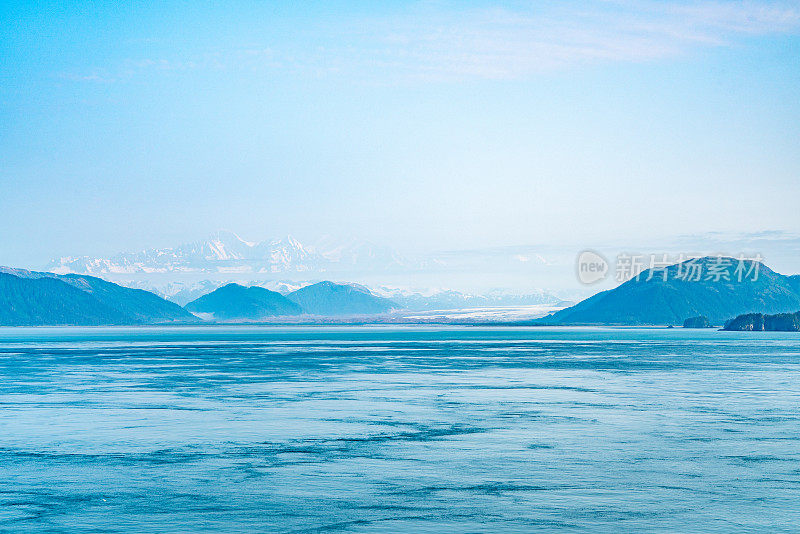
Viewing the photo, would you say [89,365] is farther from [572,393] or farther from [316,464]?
[316,464]

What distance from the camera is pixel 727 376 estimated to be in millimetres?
65125

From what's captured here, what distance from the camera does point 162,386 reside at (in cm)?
5641

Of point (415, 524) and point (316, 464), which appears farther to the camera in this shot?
point (316, 464)

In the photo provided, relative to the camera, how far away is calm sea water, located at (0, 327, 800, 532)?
2052 centimetres

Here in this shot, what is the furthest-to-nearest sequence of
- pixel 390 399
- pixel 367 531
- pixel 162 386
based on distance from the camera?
pixel 162 386 < pixel 390 399 < pixel 367 531

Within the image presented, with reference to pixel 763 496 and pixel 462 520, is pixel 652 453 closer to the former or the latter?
pixel 763 496

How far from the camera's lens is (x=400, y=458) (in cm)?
2823

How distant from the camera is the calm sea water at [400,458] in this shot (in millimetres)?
20516

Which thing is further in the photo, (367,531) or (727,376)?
(727,376)

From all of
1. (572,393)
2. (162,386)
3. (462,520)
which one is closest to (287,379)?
(162,386)

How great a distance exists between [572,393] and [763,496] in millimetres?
28471

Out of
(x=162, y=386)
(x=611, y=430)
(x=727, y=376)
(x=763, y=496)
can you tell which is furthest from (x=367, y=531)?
(x=727, y=376)

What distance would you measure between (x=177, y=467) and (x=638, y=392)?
33.0 m

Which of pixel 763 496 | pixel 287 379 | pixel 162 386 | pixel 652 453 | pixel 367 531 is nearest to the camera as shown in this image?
pixel 367 531
